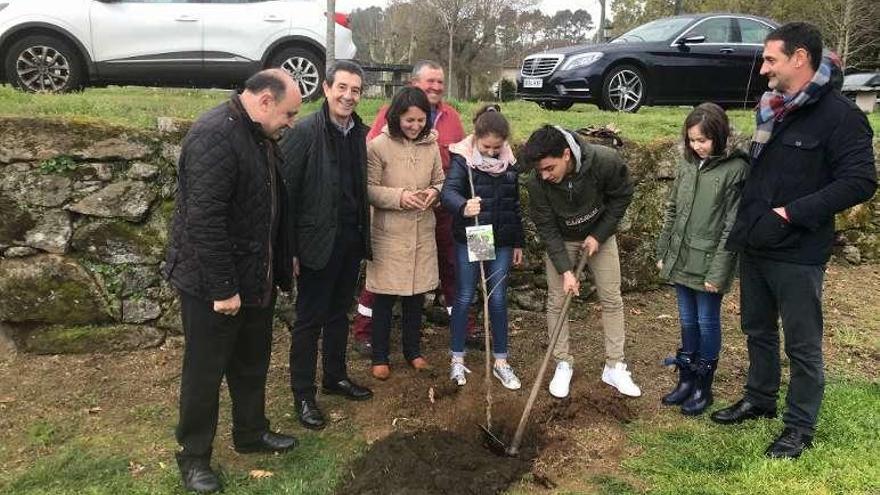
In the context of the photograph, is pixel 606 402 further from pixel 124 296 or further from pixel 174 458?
pixel 124 296

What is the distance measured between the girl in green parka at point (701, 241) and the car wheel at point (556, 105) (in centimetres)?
538

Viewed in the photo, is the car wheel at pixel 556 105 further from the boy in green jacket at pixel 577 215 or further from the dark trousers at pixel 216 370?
the dark trousers at pixel 216 370

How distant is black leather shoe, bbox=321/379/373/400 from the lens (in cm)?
415

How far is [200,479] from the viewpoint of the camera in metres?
3.20

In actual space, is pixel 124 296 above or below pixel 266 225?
below

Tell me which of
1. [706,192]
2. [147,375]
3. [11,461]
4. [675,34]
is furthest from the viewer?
[675,34]

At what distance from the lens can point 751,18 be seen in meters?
9.40

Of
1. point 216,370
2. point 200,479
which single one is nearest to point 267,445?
point 200,479

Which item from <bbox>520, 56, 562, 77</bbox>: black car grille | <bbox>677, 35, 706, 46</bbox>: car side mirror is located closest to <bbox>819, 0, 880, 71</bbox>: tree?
<bbox>677, 35, 706, 46</bbox>: car side mirror

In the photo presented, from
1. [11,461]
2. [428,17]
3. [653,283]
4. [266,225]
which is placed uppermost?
[428,17]

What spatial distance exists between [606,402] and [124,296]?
3323 millimetres

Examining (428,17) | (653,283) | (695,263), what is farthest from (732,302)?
(428,17)

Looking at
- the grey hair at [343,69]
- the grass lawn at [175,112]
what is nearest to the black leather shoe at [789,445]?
the grey hair at [343,69]

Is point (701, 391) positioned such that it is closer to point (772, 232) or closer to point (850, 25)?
point (772, 232)
